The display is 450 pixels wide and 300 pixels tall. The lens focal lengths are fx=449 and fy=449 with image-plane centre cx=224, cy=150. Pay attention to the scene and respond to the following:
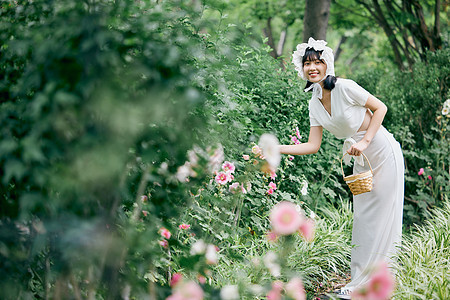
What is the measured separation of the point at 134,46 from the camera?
64.7 inches

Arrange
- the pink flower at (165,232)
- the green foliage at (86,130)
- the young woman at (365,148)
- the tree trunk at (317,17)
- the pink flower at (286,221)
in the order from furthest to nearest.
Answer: the tree trunk at (317,17) → the young woman at (365,148) → the pink flower at (165,232) → the pink flower at (286,221) → the green foliage at (86,130)

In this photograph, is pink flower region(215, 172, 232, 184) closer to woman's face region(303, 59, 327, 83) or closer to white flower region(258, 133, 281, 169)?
white flower region(258, 133, 281, 169)

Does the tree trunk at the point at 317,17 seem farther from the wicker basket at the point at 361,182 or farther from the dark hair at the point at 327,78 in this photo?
the wicker basket at the point at 361,182

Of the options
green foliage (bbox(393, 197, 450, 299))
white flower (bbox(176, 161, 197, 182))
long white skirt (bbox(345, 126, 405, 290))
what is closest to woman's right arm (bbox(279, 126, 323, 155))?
long white skirt (bbox(345, 126, 405, 290))

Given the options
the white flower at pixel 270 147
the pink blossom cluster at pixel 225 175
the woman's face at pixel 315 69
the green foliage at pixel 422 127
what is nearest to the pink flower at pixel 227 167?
the pink blossom cluster at pixel 225 175

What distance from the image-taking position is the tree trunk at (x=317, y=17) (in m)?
6.82

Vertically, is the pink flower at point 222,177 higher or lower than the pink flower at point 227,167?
lower

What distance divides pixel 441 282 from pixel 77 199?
238 cm

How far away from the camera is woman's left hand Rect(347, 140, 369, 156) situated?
331 cm

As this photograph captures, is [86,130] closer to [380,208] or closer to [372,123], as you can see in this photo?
[372,123]

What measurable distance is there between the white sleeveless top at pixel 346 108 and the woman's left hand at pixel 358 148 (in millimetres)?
184

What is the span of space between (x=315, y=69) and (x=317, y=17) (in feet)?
12.2

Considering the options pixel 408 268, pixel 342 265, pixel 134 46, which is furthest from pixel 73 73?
pixel 342 265

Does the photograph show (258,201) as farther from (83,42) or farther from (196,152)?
(83,42)
